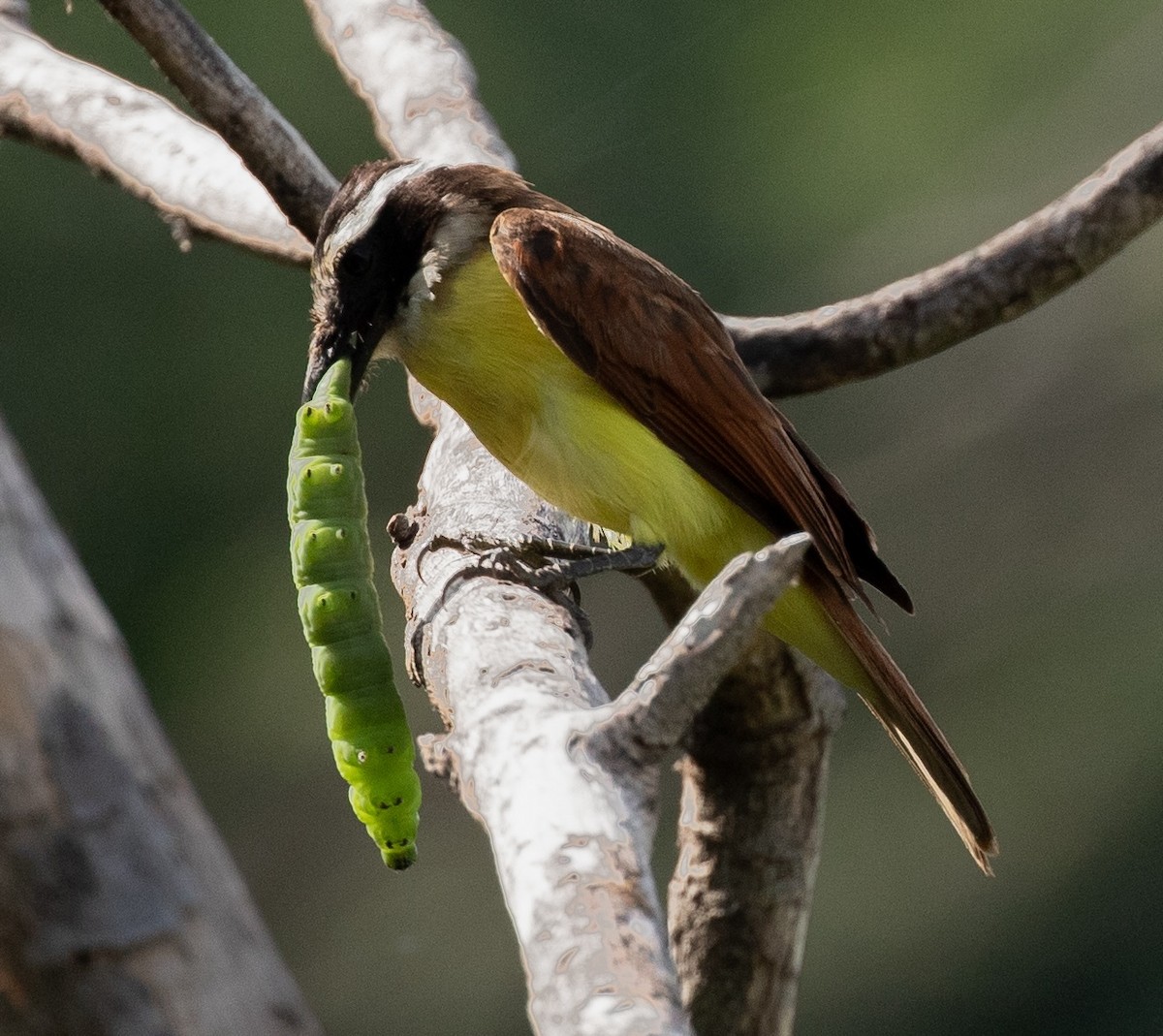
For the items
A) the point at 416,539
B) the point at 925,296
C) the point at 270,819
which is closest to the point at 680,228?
the point at 270,819

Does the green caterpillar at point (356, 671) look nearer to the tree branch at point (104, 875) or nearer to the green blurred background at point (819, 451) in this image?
the tree branch at point (104, 875)

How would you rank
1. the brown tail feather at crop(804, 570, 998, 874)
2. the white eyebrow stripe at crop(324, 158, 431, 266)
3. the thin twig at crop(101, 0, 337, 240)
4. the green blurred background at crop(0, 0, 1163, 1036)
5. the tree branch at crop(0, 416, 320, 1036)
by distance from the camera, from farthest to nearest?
the green blurred background at crop(0, 0, 1163, 1036), the thin twig at crop(101, 0, 337, 240), the white eyebrow stripe at crop(324, 158, 431, 266), the brown tail feather at crop(804, 570, 998, 874), the tree branch at crop(0, 416, 320, 1036)

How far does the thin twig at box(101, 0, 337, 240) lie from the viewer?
3.03 metres

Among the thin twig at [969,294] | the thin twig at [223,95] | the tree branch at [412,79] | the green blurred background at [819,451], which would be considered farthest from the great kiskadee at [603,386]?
the green blurred background at [819,451]

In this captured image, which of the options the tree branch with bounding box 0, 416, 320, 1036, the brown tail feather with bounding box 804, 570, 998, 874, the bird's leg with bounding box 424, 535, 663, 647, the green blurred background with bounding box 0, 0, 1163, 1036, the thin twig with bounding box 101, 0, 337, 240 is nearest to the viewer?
the tree branch with bounding box 0, 416, 320, 1036

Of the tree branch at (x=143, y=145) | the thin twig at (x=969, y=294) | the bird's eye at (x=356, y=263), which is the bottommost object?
the thin twig at (x=969, y=294)

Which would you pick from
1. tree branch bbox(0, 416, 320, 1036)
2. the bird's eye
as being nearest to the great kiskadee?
the bird's eye

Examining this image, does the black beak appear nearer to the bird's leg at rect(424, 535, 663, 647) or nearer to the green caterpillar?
the bird's leg at rect(424, 535, 663, 647)

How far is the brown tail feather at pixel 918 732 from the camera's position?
8.95 ft

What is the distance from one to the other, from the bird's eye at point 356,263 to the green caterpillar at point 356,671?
64cm

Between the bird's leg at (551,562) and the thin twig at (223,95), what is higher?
the thin twig at (223,95)

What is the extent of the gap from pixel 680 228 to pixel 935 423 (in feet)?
4.12

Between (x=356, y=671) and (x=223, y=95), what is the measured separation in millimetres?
1286

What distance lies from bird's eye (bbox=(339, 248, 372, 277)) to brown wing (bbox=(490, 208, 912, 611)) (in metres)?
0.26
